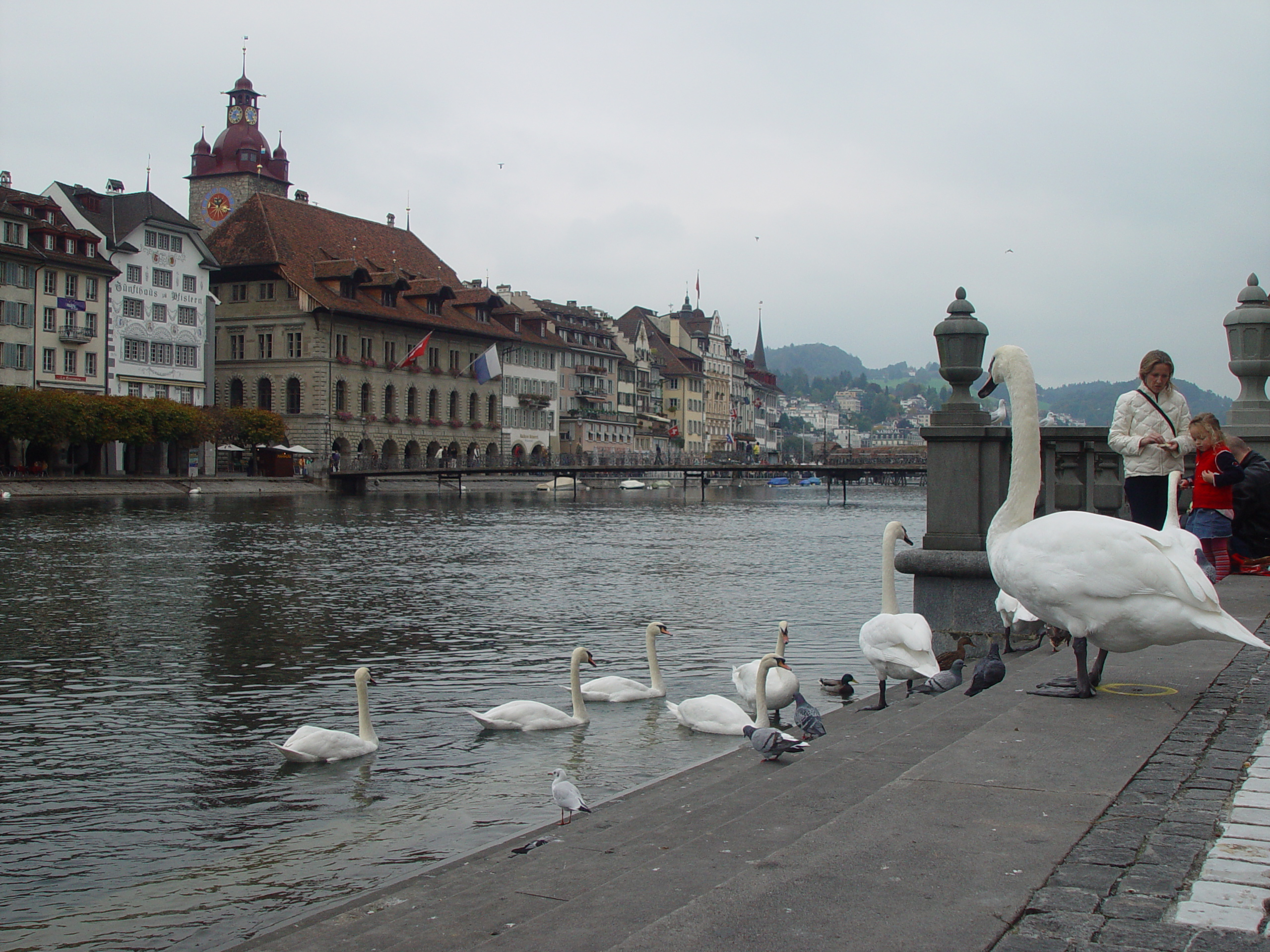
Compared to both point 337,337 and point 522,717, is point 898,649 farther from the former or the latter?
point 337,337

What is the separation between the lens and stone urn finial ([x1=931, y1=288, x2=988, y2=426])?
10.8 metres

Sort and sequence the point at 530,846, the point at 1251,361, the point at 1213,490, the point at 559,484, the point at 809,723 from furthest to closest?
the point at 559,484
the point at 1251,361
the point at 1213,490
the point at 809,723
the point at 530,846

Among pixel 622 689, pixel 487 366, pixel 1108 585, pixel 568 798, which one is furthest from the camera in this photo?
pixel 487 366

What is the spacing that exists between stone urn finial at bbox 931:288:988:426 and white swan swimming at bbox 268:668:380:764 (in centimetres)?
541

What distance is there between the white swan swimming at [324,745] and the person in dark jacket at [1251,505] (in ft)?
25.1

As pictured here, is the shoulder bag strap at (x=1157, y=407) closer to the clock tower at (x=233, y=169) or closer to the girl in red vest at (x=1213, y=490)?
the girl in red vest at (x=1213, y=490)

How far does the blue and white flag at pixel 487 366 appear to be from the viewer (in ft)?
256

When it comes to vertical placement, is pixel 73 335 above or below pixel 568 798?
above

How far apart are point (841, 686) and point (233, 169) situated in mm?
94250

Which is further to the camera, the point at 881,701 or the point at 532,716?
the point at 532,716

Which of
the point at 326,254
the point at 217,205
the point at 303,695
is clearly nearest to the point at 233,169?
the point at 217,205

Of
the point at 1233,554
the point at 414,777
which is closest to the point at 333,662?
the point at 414,777

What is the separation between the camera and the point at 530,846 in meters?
5.44

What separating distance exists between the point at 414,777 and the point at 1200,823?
5.36 meters
